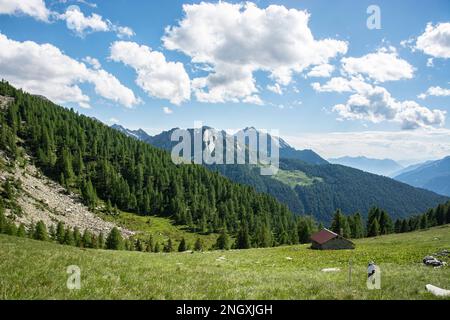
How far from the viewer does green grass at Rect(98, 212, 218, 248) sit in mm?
149750

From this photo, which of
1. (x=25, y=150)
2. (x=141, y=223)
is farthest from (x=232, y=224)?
(x=25, y=150)

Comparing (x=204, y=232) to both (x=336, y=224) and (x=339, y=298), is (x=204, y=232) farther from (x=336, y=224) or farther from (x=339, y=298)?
(x=339, y=298)

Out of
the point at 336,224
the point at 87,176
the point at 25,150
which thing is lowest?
the point at 336,224

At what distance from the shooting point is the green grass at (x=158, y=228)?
491 feet

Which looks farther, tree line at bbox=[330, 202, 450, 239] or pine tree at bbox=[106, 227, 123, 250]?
tree line at bbox=[330, 202, 450, 239]

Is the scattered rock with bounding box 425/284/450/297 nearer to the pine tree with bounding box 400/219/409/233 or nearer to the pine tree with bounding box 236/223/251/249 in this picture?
the pine tree with bounding box 236/223/251/249

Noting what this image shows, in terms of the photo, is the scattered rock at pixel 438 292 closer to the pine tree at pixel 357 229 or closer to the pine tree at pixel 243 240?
the pine tree at pixel 243 240

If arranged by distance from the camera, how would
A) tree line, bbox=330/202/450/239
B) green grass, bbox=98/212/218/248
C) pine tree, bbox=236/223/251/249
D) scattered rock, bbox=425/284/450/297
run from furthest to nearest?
green grass, bbox=98/212/218/248 → pine tree, bbox=236/223/251/249 → tree line, bbox=330/202/450/239 → scattered rock, bbox=425/284/450/297

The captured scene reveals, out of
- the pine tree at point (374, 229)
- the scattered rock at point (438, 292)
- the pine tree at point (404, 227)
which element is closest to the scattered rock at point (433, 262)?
the scattered rock at point (438, 292)

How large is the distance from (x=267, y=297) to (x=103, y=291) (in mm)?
5033

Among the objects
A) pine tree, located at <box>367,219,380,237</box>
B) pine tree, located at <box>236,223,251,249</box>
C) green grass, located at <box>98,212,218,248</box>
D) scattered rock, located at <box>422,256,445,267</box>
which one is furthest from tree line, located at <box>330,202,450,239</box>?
scattered rock, located at <box>422,256,445,267</box>

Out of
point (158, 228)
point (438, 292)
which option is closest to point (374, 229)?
point (158, 228)

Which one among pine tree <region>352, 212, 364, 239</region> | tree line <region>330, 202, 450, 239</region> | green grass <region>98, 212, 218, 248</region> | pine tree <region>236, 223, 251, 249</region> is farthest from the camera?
green grass <region>98, 212, 218, 248</region>

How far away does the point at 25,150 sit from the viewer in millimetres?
182000
